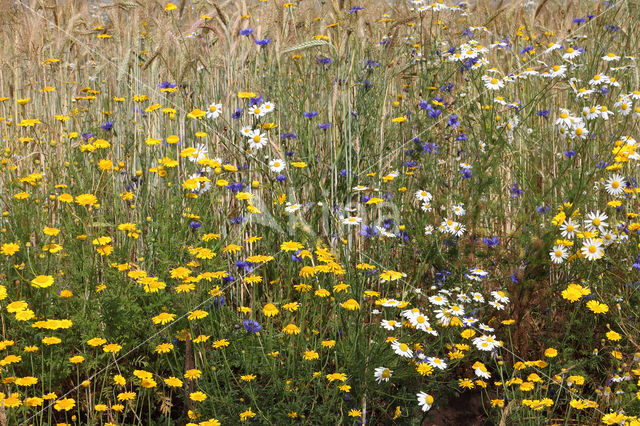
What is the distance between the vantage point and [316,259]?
252 centimetres

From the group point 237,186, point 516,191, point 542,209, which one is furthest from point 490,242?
point 237,186

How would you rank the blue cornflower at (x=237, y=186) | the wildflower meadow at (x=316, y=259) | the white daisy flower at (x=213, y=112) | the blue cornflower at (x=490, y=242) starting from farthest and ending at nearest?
the white daisy flower at (x=213, y=112) < the blue cornflower at (x=237, y=186) < the blue cornflower at (x=490, y=242) < the wildflower meadow at (x=316, y=259)

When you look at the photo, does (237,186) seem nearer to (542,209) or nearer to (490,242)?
(490,242)

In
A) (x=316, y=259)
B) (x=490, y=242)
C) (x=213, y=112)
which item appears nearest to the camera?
(x=490, y=242)

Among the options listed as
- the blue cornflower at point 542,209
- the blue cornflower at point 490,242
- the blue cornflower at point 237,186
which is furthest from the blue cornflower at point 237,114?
the blue cornflower at point 542,209

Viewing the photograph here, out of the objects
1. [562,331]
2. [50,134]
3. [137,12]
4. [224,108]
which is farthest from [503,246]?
[50,134]

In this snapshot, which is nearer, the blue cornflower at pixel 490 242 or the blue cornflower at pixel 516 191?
the blue cornflower at pixel 490 242

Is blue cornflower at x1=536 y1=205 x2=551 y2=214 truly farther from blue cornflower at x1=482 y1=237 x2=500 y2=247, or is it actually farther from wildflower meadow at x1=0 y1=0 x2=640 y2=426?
blue cornflower at x1=482 y1=237 x2=500 y2=247

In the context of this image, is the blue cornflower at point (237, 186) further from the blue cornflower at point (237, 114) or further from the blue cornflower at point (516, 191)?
the blue cornflower at point (516, 191)

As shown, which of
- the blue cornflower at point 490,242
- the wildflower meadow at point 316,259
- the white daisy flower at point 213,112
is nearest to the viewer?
the wildflower meadow at point 316,259

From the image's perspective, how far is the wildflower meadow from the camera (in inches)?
78.9

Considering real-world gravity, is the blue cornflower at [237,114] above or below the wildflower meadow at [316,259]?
above

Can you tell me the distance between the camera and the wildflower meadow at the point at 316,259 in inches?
78.9

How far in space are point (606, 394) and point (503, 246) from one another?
78 centimetres
